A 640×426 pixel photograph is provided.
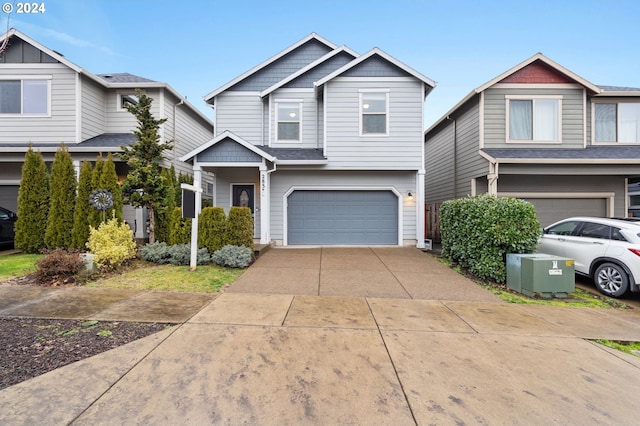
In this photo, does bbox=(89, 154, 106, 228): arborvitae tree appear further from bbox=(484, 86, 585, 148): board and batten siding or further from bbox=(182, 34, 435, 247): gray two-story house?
bbox=(484, 86, 585, 148): board and batten siding

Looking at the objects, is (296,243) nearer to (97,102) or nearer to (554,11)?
(97,102)

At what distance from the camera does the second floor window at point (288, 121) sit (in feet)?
35.5

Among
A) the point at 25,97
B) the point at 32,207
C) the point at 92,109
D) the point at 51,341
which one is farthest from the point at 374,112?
the point at 25,97

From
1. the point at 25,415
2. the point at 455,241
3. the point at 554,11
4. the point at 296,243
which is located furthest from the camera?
the point at 554,11

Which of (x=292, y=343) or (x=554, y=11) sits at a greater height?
(x=554, y=11)

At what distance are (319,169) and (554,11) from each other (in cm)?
1261

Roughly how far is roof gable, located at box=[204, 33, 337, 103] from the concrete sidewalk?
9501mm

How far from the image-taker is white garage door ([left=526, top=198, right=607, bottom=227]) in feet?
35.0

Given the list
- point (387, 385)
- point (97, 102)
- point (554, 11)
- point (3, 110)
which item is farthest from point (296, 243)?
point (554, 11)

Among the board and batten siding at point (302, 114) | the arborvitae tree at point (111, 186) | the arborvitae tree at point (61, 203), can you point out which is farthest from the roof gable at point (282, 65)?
the arborvitae tree at point (61, 203)

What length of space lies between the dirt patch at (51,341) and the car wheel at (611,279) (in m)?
8.10

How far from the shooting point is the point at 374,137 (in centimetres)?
1009

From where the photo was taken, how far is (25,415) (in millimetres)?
2121

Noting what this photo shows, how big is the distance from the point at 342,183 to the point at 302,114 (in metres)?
3.04
